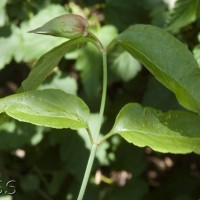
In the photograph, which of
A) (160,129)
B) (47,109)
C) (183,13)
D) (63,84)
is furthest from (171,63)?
(63,84)

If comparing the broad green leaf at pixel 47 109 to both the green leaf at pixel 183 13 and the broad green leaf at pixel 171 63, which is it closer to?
the broad green leaf at pixel 171 63

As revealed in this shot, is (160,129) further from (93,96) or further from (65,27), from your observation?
(93,96)

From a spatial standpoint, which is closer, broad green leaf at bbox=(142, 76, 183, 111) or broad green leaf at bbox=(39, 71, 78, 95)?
broad green leaf at bbox=(142, 76, 183, 111)

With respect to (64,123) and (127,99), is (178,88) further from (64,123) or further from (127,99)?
(127,99)

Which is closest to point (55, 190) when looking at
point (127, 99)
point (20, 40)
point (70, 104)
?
point (127, 99)

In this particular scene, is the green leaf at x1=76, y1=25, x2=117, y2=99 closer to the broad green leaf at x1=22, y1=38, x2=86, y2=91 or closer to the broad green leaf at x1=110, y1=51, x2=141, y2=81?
the broad green leaf at x1=110, y1=51, x2=141, y2=81

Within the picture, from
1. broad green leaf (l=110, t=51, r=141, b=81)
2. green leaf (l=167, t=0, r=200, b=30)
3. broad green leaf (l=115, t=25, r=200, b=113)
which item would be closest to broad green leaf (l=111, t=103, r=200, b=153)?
broad green leaf (l=115, t=25, r=200, b=113)

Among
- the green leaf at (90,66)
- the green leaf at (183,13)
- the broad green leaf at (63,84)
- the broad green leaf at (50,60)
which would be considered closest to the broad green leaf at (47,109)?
the broad green leaf at (50,60)
